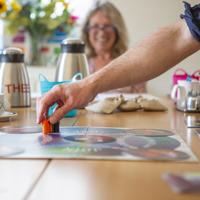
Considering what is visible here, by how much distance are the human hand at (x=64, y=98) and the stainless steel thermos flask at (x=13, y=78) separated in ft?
1.70

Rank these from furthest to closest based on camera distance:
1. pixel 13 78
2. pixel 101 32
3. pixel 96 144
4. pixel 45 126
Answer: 1. pixel 101 32
2. pixel 13 78
3. pixel 45 126
4. pixel 96 144

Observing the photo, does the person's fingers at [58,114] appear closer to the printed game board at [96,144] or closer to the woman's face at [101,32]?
the printed game board at [96,144]

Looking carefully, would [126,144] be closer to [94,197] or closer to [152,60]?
[94,197]

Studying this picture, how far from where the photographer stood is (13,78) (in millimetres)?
1348

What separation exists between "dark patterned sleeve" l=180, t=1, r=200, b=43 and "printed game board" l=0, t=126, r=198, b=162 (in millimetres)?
331

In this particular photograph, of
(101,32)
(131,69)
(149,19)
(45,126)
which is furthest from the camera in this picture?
(149,19)

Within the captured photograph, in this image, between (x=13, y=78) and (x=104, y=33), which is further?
(x=104, y=33)

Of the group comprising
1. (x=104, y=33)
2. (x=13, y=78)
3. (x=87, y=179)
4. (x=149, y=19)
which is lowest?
(x=87, y=179)

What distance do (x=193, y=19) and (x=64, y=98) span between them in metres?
0.45

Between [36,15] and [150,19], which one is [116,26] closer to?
[150,19]

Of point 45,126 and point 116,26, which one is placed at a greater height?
point 116,26

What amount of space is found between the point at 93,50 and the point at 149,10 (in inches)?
32.3

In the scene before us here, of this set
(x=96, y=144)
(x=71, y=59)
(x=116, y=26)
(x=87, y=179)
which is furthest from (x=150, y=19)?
(x=87, y=179)

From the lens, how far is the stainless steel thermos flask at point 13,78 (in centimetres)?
134
